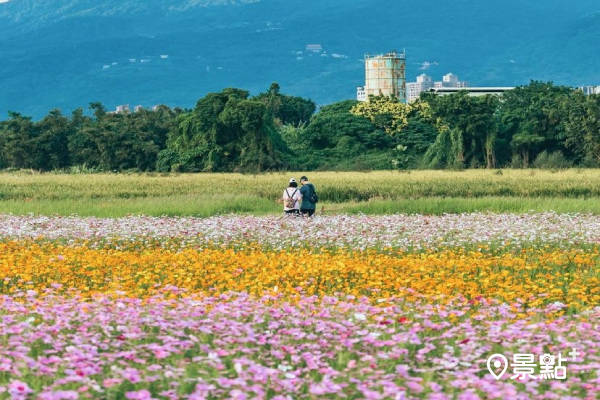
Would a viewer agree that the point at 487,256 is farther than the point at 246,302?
Yes

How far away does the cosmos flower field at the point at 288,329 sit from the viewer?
7969 mm

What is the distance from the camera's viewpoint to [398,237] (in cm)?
2133

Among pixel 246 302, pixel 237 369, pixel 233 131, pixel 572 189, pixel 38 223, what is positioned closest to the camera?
pixel 237 369

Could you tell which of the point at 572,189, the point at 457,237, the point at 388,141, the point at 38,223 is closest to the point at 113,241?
the point at 38,223

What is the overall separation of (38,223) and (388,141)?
2911 inches

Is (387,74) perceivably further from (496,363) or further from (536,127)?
(496,363)

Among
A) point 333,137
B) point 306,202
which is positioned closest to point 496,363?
point 306,202

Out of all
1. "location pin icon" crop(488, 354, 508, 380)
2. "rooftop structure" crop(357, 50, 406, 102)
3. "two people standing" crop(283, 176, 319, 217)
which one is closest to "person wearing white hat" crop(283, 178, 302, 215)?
"two people standing" crop(283, 176, 319, 217)

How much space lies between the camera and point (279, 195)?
138 ft

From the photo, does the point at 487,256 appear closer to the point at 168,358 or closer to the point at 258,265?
the point at 258,265

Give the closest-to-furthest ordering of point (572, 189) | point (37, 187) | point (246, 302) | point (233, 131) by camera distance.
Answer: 1. point (246, 302)
2. point (572, 189)
3. point (37, 187)
4. point (233, 131)

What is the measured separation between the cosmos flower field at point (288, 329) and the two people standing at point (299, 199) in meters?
9.22

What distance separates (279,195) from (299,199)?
47.2 ft

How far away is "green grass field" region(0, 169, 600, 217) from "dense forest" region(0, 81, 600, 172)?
2798 centimetres
